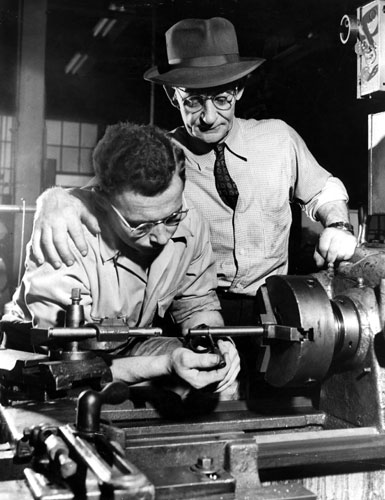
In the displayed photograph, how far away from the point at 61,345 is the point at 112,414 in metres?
0.21

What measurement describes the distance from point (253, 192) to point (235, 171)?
11 cm

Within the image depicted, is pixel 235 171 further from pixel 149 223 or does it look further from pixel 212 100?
pixel 149 223

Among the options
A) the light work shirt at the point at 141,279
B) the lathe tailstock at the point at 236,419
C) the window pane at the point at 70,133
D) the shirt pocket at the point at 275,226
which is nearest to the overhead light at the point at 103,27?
the window pane at the point at 70,133

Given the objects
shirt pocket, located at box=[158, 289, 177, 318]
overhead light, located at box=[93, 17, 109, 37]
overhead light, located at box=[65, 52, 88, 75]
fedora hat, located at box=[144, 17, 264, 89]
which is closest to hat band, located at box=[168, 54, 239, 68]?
fedora hat, located at box=[144, 17, 264, 89]

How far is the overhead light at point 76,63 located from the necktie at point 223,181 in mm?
4719

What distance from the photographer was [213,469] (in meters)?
1.08

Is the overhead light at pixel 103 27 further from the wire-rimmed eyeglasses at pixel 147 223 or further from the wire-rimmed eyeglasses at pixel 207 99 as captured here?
the wire-rimmed eyeglasses at pixel 147 223

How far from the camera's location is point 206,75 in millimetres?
2297

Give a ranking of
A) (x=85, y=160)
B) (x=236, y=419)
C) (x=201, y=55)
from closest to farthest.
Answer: (x=236, y=419) → (x=201, y=55) → (x=85, y=160)

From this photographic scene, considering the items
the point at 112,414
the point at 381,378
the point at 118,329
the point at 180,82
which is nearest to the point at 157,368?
the point at 112,414

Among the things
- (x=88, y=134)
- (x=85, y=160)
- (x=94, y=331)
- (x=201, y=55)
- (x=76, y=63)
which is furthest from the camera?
(x=85, y=160)

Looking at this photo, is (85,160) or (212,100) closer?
(212,100)

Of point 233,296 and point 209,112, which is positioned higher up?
point 209,112

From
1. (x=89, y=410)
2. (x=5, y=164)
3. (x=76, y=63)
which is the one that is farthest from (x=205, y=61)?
(x=76, y=63)
